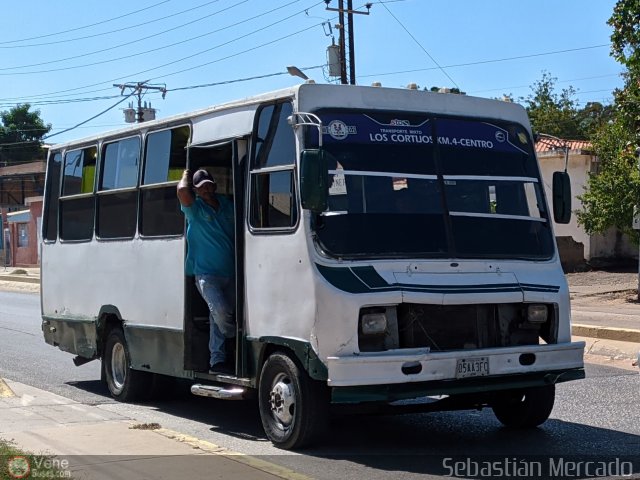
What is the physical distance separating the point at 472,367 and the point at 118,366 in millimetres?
4995

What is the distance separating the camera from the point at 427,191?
25.3ft

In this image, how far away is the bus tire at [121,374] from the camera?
10.3 metres

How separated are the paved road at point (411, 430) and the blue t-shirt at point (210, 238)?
5.09 ft

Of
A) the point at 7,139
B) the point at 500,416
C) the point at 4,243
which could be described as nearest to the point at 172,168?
the point at 500,416

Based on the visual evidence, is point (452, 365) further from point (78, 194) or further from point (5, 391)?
point (78, 194)

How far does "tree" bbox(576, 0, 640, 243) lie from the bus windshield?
12.1 meters

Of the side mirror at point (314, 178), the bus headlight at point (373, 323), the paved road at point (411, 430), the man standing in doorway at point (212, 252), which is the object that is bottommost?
the paved road at point (411, 430)

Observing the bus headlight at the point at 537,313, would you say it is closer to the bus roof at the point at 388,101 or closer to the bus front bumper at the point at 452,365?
the bus front bumper at the point at 452,365

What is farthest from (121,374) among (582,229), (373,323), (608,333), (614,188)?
(582,229)

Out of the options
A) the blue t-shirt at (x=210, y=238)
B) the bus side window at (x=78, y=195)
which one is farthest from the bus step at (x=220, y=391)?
the bus side window at (x=78, y=195)

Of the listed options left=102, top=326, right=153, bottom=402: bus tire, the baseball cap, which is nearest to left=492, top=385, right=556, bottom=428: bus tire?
the baseball cap

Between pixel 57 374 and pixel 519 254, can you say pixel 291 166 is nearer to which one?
pixel 519 254

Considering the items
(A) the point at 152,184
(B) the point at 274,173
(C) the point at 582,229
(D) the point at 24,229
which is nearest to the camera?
(B) the point at 274,173

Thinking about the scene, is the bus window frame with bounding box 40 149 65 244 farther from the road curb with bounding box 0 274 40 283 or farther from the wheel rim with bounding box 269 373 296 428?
the road curb with bounding box 0 274 40 283
